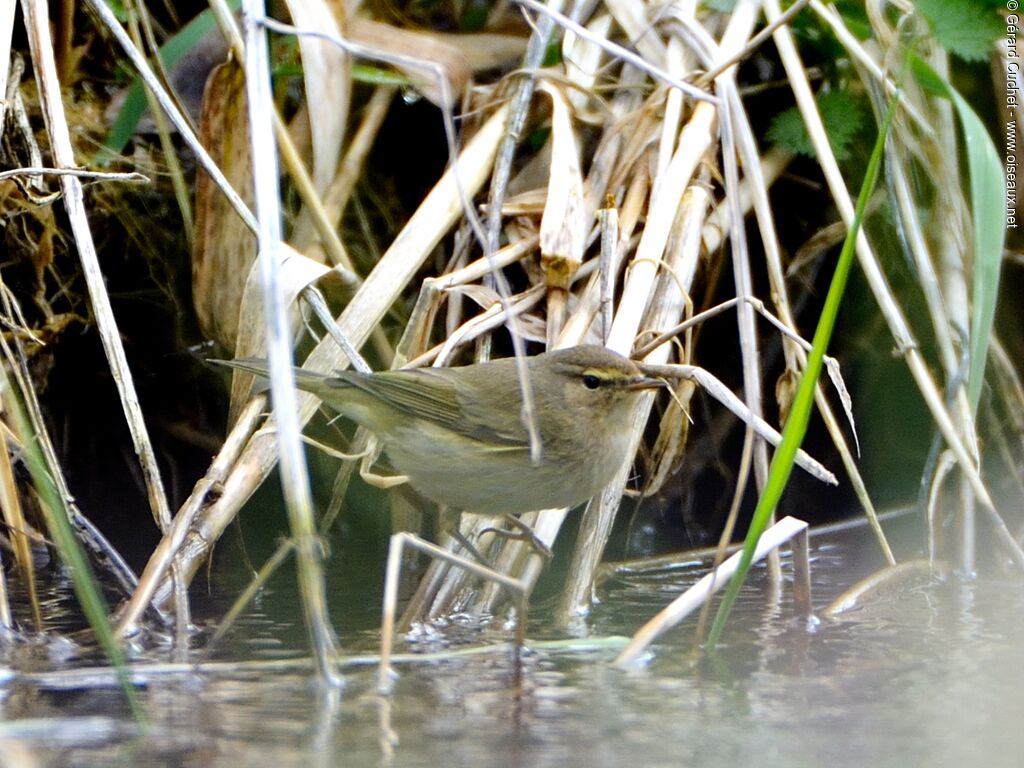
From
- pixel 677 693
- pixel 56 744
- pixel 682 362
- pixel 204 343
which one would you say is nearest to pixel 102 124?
pixel 204 343

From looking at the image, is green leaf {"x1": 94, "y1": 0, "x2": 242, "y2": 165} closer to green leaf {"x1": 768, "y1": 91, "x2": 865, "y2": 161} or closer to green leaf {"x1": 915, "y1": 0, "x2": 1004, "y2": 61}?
green leaf {"x1": 768, "y1": 91, "x2": 865, "y2": 161}

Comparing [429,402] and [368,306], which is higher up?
[368,306]

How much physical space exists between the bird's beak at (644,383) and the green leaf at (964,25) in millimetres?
1497

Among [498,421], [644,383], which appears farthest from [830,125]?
[498,421]

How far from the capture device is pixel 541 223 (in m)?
3.59

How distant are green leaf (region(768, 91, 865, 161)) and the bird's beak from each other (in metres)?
1.11

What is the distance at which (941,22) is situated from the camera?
3721 mm

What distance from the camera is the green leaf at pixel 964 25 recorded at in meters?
3.68

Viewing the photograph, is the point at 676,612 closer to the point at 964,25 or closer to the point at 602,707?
the point at 602,707

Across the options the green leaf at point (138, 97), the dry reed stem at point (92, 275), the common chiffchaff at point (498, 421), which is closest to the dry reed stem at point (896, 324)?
the common chiffchaff at point (498, 421)

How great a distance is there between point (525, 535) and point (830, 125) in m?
1.65

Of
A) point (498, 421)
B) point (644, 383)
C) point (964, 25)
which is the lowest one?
point (498, 421)

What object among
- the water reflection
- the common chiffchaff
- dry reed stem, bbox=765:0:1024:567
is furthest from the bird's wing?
dry reed stem, bbox=765:0:1024:567

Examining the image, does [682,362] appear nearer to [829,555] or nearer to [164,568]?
[829,555]
